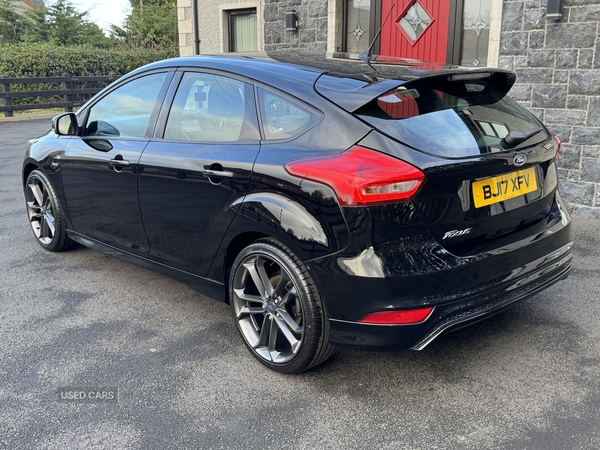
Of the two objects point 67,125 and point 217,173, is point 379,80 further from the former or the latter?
point 67,125

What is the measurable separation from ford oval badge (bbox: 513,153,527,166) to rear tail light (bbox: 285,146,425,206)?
64cm

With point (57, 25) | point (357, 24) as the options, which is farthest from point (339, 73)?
point (57, 25)

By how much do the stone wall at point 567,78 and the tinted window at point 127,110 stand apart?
4895mm

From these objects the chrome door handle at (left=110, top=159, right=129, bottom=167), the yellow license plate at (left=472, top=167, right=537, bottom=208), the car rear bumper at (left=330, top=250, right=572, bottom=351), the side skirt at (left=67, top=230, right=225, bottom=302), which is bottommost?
the side skirt at (left=67, top=230, right=225, bottom=302)

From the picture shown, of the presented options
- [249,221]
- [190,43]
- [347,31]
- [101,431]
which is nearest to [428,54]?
[347,31]

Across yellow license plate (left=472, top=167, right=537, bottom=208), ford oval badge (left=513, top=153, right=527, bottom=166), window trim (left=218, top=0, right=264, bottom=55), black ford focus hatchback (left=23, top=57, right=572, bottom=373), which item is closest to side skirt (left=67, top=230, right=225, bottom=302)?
black ford focus hatchback (left=23, top=57, right=572, bottom=373)

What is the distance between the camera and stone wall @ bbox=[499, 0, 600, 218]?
6633 mm

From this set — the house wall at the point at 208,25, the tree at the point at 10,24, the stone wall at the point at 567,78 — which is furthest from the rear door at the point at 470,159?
the tree at the point at 10,24

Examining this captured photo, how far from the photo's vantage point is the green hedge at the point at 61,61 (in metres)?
20.7

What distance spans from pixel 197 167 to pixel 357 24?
6598 millimetres

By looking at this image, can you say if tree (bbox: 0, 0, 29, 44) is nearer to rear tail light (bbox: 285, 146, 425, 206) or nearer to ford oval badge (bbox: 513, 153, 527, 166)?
rear tail light (bbox: 285, 146, 425, 206)

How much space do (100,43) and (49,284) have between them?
37.0 meters

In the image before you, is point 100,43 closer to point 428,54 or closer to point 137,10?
point 137,10

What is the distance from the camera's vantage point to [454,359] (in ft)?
11.0
